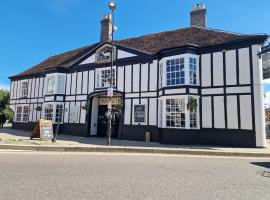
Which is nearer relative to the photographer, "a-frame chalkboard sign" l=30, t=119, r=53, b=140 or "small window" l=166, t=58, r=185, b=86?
"a-frame chalkboard sign" l=30, t=119, r=53, b=140

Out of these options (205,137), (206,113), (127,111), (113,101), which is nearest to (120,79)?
(113,101)

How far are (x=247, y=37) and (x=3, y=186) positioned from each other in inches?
585

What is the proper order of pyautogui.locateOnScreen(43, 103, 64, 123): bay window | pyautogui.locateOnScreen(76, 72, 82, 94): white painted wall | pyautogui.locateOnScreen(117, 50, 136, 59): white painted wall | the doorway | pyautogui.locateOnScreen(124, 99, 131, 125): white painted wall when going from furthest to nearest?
pyautogui.locateOnScreen(43, 103, 64, 123): bay window → pyautogui.locateOnScreen(76, 72, 82, 94): white painted wall → the doorway → pyautogui.locateOnScreen(117, 50, 136, 59): white painted wall → pyautogui.locateOnScreen(124, 99, 131, 125): white painted wall

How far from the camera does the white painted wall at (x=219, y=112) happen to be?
15133mm

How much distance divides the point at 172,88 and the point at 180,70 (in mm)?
1342

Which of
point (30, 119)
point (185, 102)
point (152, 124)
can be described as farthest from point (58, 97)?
point (185, 102)

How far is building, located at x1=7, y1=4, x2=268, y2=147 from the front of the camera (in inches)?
578

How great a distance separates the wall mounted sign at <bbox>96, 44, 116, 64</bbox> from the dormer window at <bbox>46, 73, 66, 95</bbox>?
4714 mm

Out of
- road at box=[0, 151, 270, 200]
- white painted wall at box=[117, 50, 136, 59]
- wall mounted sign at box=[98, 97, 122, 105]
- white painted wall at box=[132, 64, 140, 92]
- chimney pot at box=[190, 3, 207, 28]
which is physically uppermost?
chimney pot at box=[190, 3, 207, 28]

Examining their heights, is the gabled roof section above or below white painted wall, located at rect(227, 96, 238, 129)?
above

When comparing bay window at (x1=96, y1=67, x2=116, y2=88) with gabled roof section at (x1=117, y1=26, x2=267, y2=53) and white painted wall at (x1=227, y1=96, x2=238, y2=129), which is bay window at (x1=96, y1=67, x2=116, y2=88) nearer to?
gabled roof section at (x1=117, y1=26, x2=267, y2=53)

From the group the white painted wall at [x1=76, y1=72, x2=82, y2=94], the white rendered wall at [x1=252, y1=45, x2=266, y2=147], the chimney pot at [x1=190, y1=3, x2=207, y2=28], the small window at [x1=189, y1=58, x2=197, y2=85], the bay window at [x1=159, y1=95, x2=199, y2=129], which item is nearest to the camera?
the white rendered wall at [x1=252, y1=45, x2=266, y2=147]

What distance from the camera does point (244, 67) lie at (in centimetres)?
1477

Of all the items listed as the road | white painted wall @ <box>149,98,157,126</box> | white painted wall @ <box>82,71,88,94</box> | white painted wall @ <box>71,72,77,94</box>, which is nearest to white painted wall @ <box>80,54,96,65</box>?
white painted wall @ <box>82,71,88,94</box>
